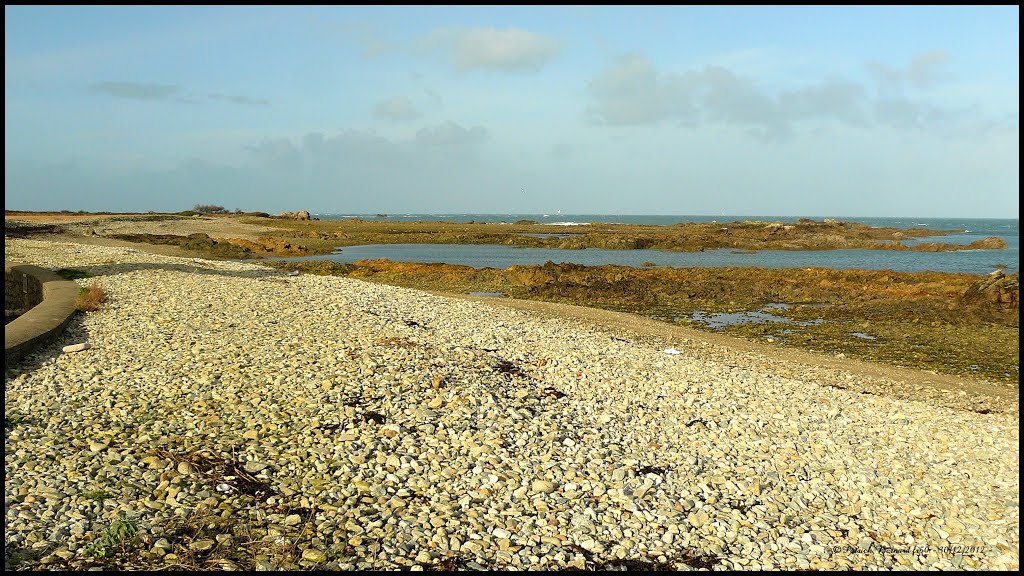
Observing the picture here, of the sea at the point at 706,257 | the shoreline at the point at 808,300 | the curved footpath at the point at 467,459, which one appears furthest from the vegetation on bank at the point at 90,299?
the sea at the point at 706,257

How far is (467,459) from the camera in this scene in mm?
8359

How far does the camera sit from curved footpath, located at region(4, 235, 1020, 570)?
21.2 ft

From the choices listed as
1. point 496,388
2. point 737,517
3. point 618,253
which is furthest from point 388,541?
point 618,253

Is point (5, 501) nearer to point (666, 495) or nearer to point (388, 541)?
point (388, 541)

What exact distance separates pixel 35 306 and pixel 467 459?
46.2 ft

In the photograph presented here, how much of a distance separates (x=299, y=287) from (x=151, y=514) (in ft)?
51.2

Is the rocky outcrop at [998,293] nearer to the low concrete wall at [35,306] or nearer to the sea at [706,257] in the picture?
the sea at [706,257]

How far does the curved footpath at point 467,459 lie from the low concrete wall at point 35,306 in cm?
43

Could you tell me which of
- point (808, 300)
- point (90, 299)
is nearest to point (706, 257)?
point (808, 300)

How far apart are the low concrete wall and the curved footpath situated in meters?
0.43

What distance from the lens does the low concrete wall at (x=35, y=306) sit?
11.1 meters

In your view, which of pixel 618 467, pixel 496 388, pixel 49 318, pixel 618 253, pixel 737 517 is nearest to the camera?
pixel 737 517

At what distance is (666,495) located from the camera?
774cm

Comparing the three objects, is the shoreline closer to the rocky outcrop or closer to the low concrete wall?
the rocky outcrop
